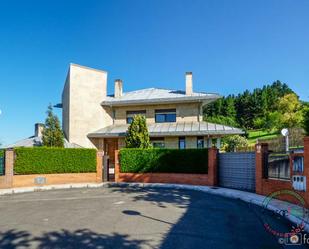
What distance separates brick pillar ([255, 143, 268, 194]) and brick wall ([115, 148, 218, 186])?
10.1ft

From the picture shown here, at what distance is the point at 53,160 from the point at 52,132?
3.86 m

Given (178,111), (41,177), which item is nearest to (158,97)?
(178,111)

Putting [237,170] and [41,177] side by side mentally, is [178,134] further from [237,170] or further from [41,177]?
[41,177]

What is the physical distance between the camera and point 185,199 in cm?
1067

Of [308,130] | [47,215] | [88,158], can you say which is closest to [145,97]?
[88,158]

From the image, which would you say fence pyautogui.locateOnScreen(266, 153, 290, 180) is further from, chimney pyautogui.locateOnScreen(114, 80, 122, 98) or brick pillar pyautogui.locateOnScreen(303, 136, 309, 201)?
chimney pyautogui.locateOnScreen(114, 80, 122, 98)

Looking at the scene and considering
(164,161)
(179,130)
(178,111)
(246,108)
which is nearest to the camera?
(164,161)

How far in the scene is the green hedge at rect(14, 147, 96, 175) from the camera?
1478 centimetres

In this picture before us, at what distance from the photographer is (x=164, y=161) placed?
15883 millimetres

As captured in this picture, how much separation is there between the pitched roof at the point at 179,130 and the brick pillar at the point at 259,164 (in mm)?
7366

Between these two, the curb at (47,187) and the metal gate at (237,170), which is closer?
the metal gate at (237,170)

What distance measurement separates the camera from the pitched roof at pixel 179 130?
62.7 ft

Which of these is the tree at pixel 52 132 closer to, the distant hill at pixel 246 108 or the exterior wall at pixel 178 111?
the exterior wall at pixel 178 111

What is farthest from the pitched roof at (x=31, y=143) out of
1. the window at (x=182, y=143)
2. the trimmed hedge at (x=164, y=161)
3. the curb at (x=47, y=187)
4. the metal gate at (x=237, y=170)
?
the metal gate at (x=237, y=170)
